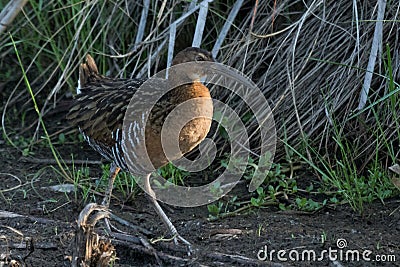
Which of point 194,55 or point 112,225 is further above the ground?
point 194,55

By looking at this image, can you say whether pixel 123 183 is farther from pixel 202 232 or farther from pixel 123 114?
pixel 202 232

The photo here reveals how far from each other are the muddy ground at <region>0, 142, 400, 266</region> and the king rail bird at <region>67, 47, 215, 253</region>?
18 centimetres

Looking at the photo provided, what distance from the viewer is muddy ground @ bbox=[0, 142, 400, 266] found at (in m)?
3.63

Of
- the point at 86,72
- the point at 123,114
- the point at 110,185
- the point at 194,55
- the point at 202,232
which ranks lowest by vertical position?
the point at 202,232

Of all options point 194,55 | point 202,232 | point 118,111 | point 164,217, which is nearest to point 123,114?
point 118,111

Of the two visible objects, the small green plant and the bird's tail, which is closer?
the small green plant

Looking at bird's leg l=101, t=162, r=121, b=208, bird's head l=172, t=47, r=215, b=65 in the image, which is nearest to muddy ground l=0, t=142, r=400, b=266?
bird's leg l=101, t=162, r=121, b=208

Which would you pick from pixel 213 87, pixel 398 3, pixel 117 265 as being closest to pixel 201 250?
pixel 117 265

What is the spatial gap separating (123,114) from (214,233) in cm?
86

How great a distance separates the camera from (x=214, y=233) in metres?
4.05

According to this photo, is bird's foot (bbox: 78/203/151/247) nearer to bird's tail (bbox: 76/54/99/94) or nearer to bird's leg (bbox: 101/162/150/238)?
bird's leg (bbox: 101/162/150/238)

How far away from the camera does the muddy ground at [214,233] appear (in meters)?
3.63

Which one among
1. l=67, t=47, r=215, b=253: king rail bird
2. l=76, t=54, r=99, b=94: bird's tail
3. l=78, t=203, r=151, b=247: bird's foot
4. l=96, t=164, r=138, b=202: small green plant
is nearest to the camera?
l=78, t=203, r=151, b=247: bird's foot

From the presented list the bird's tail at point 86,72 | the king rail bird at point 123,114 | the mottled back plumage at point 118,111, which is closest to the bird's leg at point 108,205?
the king rail bird at point 123,114
